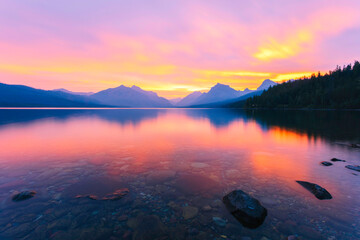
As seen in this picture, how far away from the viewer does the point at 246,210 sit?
859 centimetres

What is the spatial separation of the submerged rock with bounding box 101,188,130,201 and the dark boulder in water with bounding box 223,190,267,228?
682 centimetres

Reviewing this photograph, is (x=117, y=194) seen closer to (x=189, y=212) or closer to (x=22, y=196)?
(x=189, y=212)

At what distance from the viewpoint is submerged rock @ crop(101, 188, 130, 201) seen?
1050 cm

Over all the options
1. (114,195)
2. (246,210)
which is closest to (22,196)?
(114,195)

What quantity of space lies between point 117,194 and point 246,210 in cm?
819

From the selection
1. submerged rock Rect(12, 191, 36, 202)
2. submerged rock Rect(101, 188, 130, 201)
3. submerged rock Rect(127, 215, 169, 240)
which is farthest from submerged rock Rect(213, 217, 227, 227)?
submerged rock Rect(12, 191, 36, 202)

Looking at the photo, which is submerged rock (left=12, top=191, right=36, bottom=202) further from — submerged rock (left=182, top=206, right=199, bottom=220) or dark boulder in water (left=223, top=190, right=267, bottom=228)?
dark boulder in water (left=223, top=190, right=267, bottom=228)

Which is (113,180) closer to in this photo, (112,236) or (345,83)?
(112,236)

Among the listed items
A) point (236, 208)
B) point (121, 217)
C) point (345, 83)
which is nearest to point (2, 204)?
point (121, 217)

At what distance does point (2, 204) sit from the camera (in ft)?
31.9

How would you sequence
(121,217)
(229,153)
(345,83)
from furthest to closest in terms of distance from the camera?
1. (345,83)
2. (229,153)
3. (121,217)

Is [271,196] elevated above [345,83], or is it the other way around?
[345,83]

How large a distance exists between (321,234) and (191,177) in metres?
8.57

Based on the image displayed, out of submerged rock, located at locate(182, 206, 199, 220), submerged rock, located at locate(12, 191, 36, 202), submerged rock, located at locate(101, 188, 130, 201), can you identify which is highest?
submerged rock, located at locate(12, 191, 36, 202)
